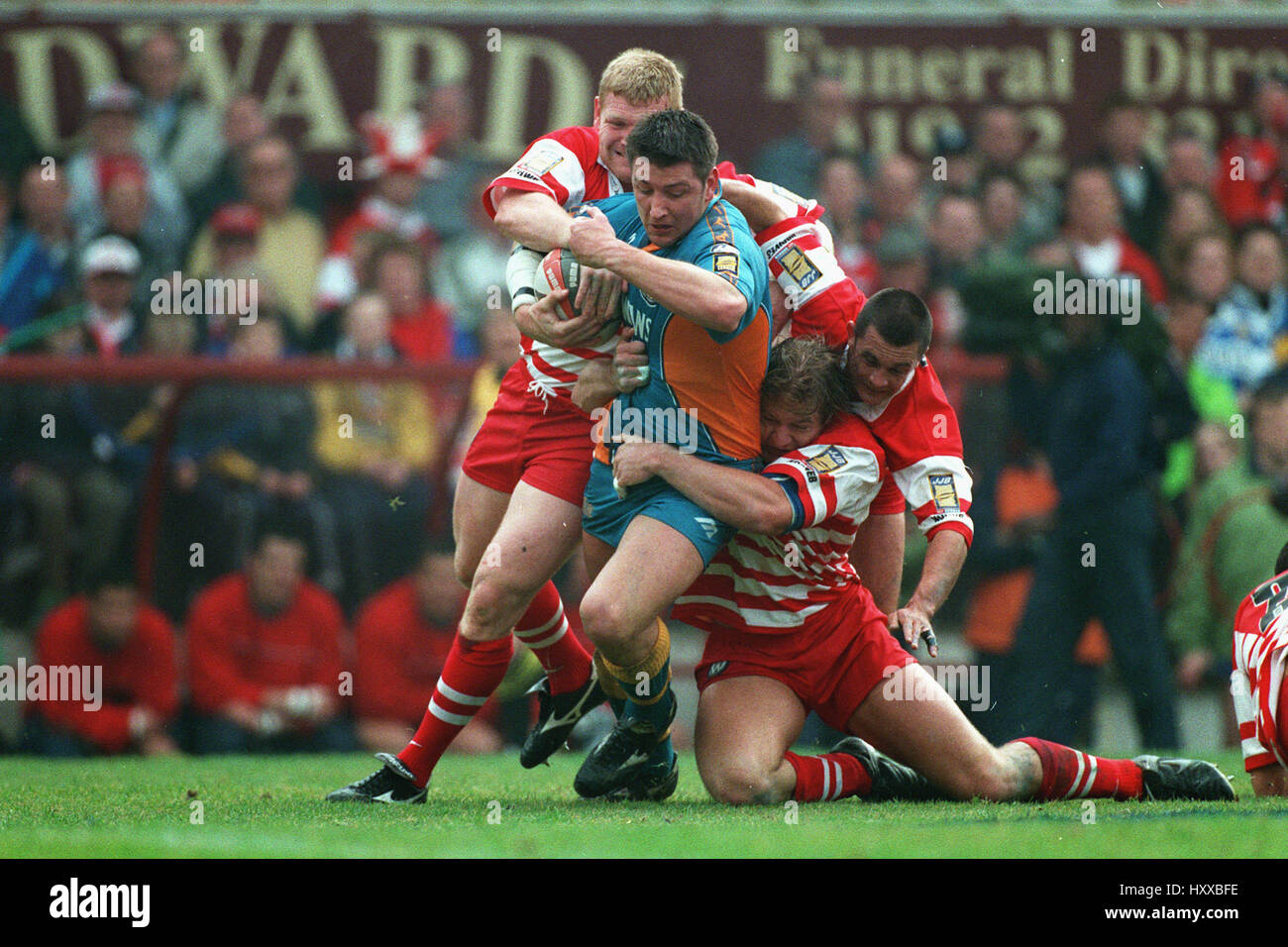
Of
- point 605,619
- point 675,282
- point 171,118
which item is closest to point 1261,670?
point 605,619

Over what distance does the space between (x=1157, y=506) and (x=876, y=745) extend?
394cm

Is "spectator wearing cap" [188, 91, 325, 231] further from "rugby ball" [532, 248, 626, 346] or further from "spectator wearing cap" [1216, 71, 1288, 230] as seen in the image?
"spectator wearing cap" [1216, 71, 1288, 230]

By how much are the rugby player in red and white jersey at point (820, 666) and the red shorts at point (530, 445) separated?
0.43 m

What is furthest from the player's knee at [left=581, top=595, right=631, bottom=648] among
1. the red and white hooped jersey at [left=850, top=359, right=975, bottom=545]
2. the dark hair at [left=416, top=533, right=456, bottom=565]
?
the dark hair at [left=416, top=533, right=456, bottom=565]

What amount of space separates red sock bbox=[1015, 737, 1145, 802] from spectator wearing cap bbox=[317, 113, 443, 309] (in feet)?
19.9

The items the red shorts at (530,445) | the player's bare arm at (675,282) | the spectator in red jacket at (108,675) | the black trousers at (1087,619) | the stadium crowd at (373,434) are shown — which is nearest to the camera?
the player's bare arm at (675,282)

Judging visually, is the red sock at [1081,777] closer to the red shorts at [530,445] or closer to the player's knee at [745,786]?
the player's knee at [745,786]

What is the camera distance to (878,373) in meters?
5.19

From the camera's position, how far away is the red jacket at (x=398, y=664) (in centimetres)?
841

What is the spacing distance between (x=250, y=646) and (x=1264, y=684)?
5.04 meters

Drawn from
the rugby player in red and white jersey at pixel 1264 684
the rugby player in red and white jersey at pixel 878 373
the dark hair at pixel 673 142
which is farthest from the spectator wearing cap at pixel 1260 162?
the dark hair at pixel 673 142

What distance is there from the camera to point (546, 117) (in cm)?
1056

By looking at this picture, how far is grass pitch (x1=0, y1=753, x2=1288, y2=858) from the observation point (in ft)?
13.5
